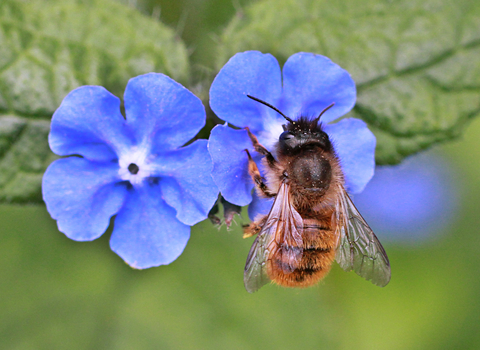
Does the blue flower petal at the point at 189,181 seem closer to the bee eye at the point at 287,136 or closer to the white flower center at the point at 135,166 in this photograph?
the white flower center at the point at 135,166

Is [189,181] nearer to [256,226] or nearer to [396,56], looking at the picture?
[256,226]

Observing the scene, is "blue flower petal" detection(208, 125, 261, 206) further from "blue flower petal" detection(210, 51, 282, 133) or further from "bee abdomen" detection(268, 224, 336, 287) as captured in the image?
"bee abdomen" detection(268, 224, 336, 287)

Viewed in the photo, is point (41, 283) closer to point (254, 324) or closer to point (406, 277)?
point (254, 324)

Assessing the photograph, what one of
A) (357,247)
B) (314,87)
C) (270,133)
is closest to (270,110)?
(270,133)

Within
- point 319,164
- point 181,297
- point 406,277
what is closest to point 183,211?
point 319,164

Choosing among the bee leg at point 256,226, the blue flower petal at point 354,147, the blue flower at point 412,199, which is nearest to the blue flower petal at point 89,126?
the bee leg at point 256,226

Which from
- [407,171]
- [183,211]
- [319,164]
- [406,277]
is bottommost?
[406,277]
